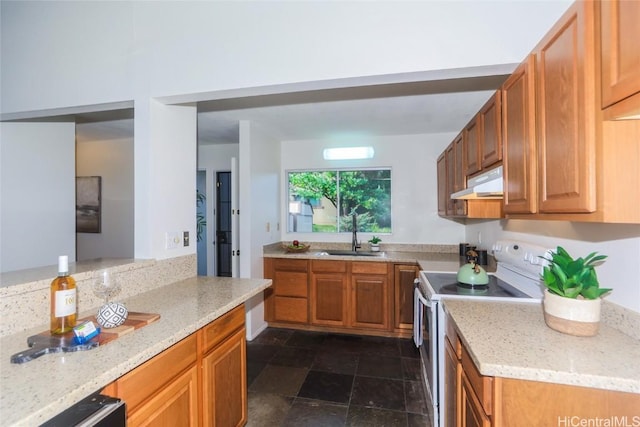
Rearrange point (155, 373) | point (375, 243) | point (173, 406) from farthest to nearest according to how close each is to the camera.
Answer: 1. point (375, 243)
2. point (173, 406)
3. point (155, 373)

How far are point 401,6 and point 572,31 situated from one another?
0.79 metres

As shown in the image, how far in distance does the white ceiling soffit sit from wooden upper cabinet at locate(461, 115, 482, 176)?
1.19ft

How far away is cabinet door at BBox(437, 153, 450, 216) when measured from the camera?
10.1ft

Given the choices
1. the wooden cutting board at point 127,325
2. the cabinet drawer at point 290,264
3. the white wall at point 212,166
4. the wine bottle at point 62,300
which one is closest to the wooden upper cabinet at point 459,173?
the cabinet drawer at point 290,264

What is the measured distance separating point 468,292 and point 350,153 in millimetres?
2380

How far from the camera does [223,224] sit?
4.55 metres

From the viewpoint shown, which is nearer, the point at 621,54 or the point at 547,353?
the point at 621,54

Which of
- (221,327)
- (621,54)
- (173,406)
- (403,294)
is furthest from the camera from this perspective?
(403,294)

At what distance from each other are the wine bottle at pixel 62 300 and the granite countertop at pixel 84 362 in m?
0.11

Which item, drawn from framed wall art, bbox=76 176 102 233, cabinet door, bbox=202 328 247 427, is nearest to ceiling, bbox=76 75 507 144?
framed wall art, bbox=76 176 102 233

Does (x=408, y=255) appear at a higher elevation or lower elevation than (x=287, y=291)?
higher

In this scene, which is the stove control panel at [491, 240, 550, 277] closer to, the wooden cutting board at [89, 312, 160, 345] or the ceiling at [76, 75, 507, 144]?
the ceiling at [76, 75, 507, 144]

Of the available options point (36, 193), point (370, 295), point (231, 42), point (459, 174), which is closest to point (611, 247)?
point (459, 174)

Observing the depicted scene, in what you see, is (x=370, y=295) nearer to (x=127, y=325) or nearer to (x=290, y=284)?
(x=290, y=284)
